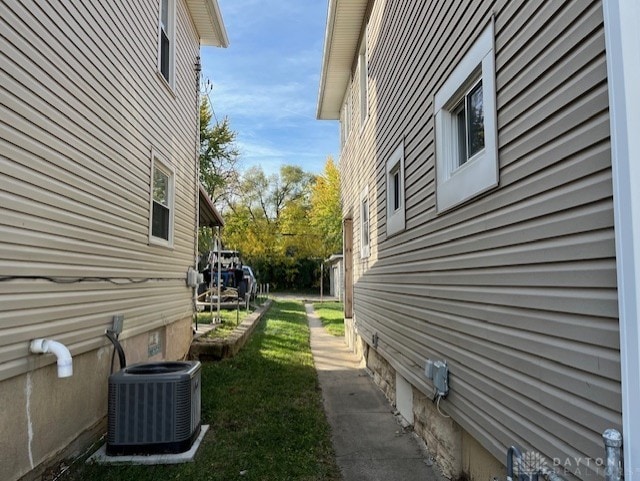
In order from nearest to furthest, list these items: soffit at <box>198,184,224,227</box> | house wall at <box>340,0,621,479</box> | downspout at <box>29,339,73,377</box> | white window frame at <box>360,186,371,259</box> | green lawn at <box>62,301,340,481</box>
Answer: house wall at <box>340,0,621,479</box>
downspout at <box>29,339,73,377</box>
green lawn at <box>62,301,340,481</box>
white window frame at <box>360,186,371,259</box>
soffit at <box>198,184,224,227</box>

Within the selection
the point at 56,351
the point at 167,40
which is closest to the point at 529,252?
the point at 56,351

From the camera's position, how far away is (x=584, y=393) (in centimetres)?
200

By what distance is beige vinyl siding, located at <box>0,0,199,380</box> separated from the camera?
325 cm

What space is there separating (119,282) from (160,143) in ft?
8.54

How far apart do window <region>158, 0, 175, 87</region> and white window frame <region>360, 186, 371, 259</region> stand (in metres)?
3.75

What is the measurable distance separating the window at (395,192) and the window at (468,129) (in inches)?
56.9

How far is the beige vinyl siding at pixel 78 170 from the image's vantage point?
325cm

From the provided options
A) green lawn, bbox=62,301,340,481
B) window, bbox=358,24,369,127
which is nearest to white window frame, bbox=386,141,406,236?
green lawn, bbox=62,301,340,481

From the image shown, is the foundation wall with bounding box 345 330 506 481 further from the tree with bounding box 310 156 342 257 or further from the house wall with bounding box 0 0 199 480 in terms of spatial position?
the tree with bounding box 310 156 342 257

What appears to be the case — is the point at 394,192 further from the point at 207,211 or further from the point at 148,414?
the point at 207,211

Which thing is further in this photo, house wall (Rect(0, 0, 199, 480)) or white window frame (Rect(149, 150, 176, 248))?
white window frame (Rect(149, 150, 176, 248))

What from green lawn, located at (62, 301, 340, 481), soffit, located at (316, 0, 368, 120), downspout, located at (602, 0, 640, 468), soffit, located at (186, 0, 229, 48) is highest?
soffit, located at (186, 0, 229, 48)

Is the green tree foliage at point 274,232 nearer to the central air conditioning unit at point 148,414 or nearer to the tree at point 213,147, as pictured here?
the tree at point 213,147

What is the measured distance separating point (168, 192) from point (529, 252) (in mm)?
6357
